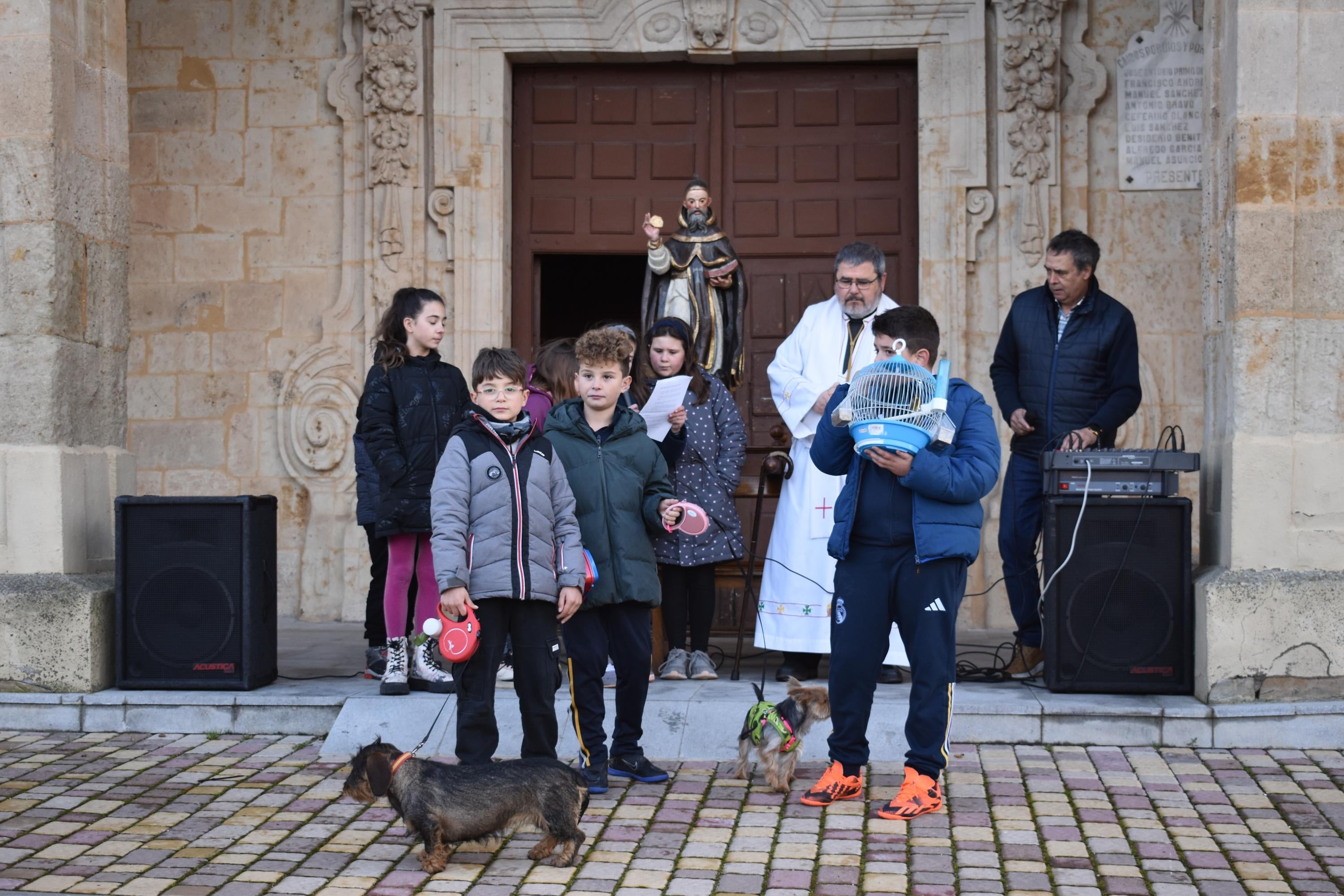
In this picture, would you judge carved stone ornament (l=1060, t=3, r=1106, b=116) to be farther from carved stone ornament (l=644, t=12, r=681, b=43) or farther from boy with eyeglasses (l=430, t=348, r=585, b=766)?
boy with eyeglasses (l=430, t=348, r=585, b=766)

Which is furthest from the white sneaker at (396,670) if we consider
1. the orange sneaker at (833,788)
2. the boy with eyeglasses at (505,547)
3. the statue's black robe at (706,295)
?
the statue's black robe at (706,295)

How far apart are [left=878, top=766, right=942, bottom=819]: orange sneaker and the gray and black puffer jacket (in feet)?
4.08

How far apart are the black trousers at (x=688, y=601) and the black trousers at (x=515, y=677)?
1507mm

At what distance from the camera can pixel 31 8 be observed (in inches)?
266

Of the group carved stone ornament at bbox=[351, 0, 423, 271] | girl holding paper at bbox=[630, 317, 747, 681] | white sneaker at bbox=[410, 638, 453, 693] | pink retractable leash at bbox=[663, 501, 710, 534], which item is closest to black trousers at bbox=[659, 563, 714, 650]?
girl holding paper at bbox=[630, 317, 747, 681]

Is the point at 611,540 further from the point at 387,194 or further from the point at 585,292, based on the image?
the point at 585,292

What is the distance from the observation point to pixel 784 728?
525cm

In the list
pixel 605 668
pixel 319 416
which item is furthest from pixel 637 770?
pixel 319 416

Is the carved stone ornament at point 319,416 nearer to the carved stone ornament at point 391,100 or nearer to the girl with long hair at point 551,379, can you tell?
the carved stone ornament at point 391,100

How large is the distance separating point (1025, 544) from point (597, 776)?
95.8 inches

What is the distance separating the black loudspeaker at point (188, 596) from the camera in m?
6.50

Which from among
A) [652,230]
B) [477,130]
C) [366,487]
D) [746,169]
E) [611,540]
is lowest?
[611,540]

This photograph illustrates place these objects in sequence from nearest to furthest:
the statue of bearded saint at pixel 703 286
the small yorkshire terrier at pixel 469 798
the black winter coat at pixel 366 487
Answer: the small yorkshire terrier at pixel 469 798, the black winter coat at pixel 366 487, the statue of bearded saint at pixel 703 286

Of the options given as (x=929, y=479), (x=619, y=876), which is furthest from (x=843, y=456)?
(x=619, y=876)
